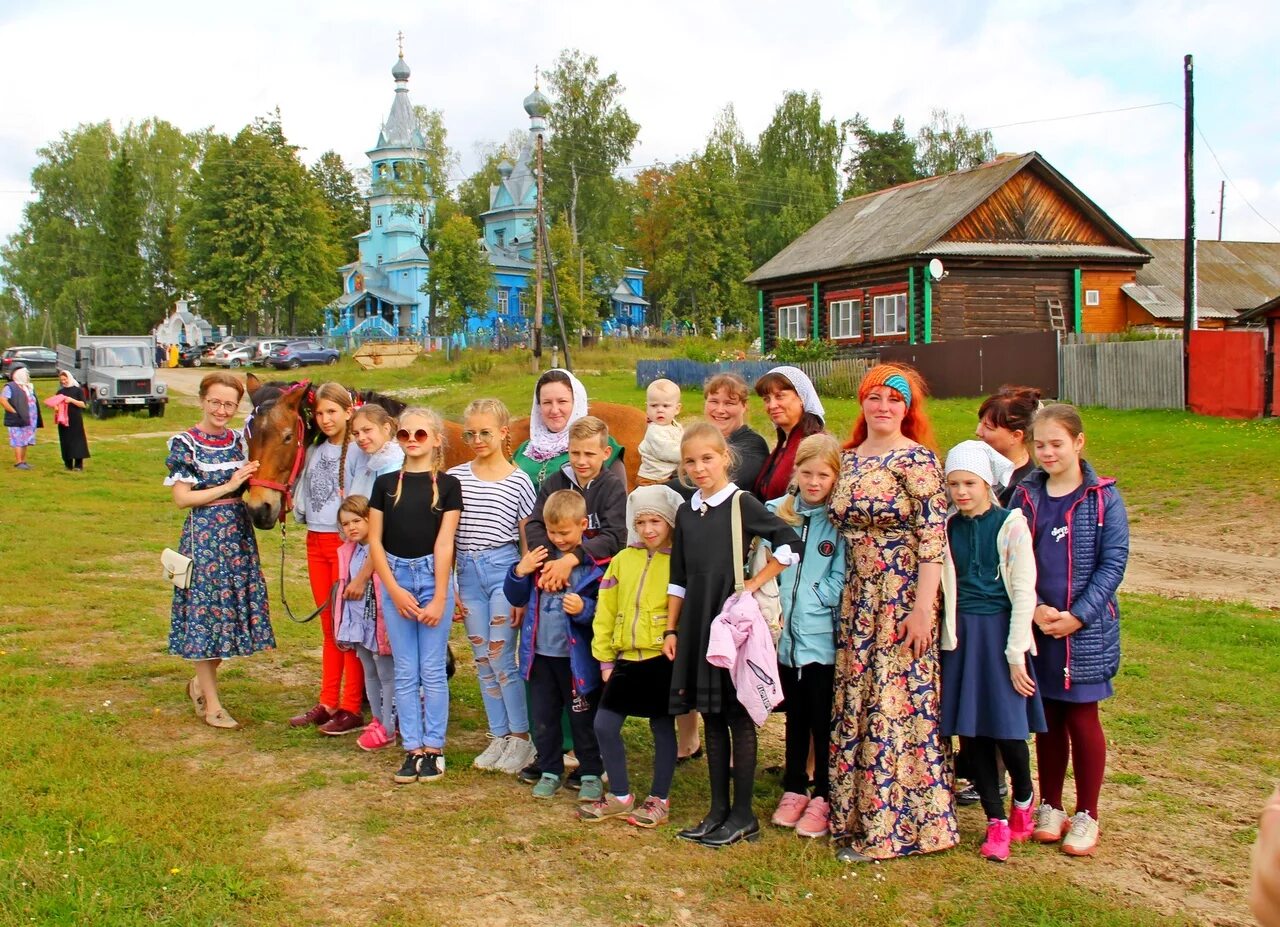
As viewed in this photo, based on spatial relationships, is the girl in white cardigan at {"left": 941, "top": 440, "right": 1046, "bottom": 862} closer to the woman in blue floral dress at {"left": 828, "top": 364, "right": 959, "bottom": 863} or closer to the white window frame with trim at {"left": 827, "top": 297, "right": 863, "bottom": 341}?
the woman in blue floral dress at {"left": 828, "top": 364, "right": 959, "bottom": 863}

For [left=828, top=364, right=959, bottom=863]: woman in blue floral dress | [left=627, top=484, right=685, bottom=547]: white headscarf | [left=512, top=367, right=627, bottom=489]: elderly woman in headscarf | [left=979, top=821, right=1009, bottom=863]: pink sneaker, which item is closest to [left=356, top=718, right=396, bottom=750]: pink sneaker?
[left=512, top=367, right=627, bottom=489]: elderly woman in headscarf

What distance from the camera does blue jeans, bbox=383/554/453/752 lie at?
5.04 meters

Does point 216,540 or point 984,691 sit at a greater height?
point 216,540

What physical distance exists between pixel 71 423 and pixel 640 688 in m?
16.6

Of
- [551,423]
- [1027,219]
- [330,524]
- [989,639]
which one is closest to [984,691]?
[989,639]

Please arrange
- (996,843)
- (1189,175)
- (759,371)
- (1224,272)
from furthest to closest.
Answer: (1224,272), (759,371), (1189,175), (996,843)

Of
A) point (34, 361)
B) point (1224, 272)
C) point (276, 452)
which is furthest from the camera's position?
point (34, 361)

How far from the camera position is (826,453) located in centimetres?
435

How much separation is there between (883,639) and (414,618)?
219cm

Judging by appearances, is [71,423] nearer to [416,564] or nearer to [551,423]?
[416,564]

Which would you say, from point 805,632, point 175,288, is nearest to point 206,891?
point 805,632

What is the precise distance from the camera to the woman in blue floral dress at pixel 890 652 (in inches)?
161

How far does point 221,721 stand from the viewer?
570cm

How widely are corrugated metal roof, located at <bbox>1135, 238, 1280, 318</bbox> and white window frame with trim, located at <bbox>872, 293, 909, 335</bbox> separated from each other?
777 centimetres
